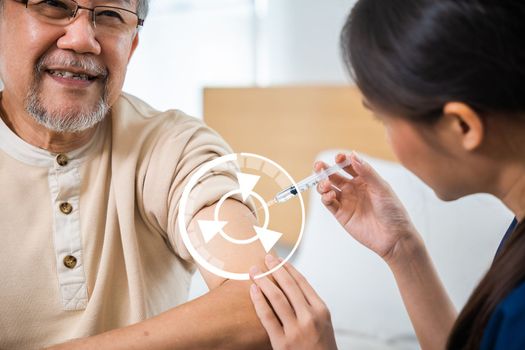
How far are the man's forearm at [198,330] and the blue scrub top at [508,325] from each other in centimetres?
33

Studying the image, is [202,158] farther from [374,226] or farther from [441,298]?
[441,298]

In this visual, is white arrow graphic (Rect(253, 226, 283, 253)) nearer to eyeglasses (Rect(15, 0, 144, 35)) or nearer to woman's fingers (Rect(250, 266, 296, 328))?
woman's fingers (Rect(250, 266, 296, 328))

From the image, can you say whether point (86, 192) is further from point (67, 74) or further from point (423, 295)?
point (423, 295)

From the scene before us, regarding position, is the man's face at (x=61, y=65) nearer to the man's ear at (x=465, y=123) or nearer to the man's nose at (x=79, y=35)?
the man's nose at (x=79, y=35)

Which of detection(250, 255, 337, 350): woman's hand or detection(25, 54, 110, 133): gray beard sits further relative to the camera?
detection(25, 54, 110, 133): gray beard

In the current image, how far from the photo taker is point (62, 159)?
41.1 inches

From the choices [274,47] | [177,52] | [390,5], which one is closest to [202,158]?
[390,5]

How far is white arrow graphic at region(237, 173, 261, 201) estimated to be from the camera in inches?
34.6

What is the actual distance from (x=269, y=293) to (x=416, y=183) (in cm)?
90

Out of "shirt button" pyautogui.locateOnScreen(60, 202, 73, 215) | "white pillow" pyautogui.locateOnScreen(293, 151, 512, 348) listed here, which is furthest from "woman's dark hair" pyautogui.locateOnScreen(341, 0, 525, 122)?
"white pillow" pyautogui.locateOnScreen(293, 151, 512, 348)

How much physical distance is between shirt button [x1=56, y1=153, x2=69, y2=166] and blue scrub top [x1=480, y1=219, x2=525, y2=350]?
752mm

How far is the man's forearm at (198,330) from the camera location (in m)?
0.84

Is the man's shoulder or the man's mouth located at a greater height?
the man's mouth

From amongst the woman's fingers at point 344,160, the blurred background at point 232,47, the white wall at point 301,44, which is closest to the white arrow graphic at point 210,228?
the woman's fingers at point 344,160
